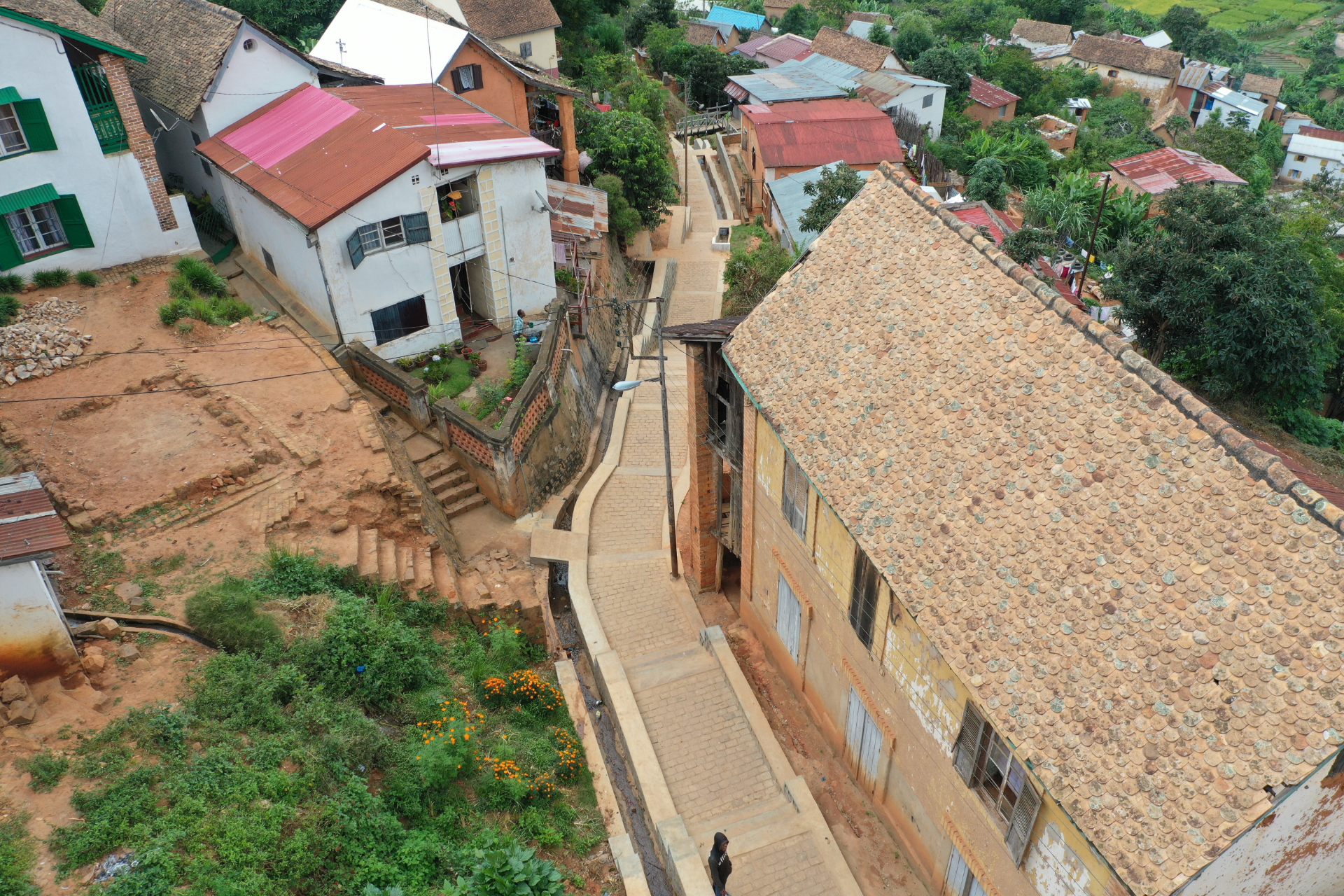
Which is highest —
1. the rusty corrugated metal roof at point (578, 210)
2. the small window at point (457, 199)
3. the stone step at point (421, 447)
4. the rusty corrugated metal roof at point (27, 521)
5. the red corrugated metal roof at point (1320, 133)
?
the small window at point (457, 199)

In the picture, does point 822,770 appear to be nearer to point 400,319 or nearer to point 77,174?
point 400,319

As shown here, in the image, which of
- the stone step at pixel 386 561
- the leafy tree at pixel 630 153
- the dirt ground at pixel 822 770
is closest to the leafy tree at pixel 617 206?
the leafy tree at pixel 630 153

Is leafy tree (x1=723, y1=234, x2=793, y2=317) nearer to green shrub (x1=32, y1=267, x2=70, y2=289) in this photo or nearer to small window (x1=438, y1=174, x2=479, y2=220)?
small window (x1=438, y1=174, x2=479, y2=220)

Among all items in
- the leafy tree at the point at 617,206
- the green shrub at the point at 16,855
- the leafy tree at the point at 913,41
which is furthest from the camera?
the leafy tree at the point at 913,41

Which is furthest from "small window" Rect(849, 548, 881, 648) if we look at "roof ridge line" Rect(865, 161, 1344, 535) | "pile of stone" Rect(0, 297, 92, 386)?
"pile of stone" Rect(0, 297, 92, 386)

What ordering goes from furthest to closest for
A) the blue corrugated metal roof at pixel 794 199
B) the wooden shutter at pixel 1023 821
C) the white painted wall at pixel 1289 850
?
the blue corrugated metal roof at pixel 794 199 → the wooden shutter at pixel 1023 821 → the white painted wall at pixel 1289 850

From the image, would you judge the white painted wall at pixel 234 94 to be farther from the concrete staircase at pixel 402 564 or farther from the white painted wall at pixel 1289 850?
the white painted wall at pixel 1289 850

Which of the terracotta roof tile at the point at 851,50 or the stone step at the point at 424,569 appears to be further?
the terracotta roof tile at the point at 851,50
